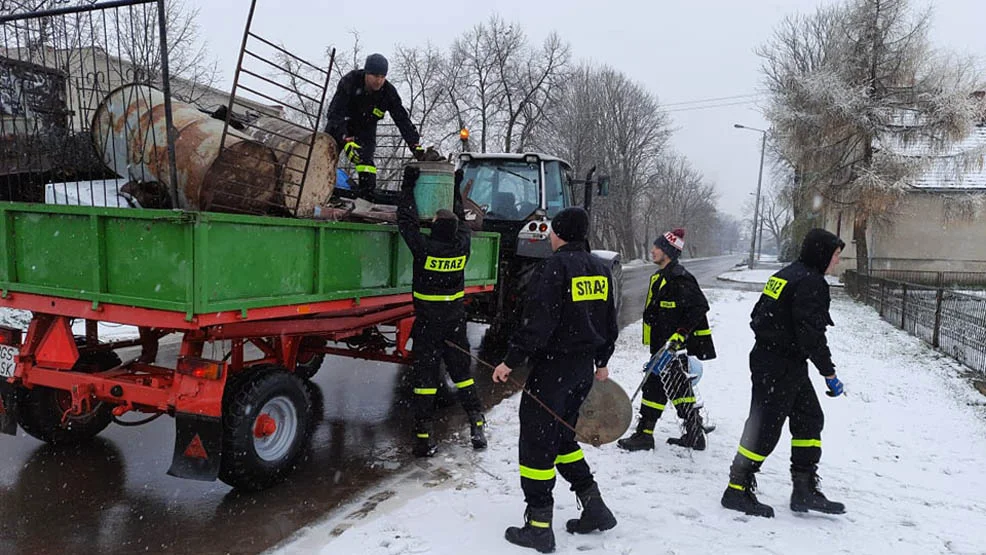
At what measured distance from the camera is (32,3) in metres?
10.6

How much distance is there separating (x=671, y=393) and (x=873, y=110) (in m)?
21.4

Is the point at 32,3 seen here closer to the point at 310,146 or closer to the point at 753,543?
the point at 310,146

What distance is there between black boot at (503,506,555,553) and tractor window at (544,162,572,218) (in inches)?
205

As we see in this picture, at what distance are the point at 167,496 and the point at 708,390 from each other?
5248mm

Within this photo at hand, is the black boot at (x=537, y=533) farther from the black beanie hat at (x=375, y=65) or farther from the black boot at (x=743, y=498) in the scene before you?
the black beanie hat at (x=375, y=65)

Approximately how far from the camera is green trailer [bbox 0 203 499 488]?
3.40 meters

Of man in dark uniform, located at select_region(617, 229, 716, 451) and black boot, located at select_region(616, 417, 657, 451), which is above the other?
man in dark uniform, located at select_region(617, 229, 716, 451)

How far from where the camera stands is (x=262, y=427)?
4008mm

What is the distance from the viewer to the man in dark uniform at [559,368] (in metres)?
3.44

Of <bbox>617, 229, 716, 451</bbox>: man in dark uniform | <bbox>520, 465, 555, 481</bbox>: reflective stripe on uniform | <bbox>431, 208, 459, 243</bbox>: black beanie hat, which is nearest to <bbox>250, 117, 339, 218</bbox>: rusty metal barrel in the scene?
<bbox>431, 208, 459, 243</bbox>: black beanie hat

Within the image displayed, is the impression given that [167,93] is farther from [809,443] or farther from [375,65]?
[809,443]

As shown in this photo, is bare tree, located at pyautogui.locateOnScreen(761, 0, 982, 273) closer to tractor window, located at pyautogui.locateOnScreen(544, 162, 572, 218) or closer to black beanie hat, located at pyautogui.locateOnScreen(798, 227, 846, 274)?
tractor window, located at pyautogui.locateOnScreen(544, 162, 572, 218)

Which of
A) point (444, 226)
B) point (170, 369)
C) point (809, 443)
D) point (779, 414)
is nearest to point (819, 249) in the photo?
point (779, 414)

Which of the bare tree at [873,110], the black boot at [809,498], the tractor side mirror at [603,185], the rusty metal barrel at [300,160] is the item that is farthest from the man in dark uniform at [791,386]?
the bare tree at [873,110]
